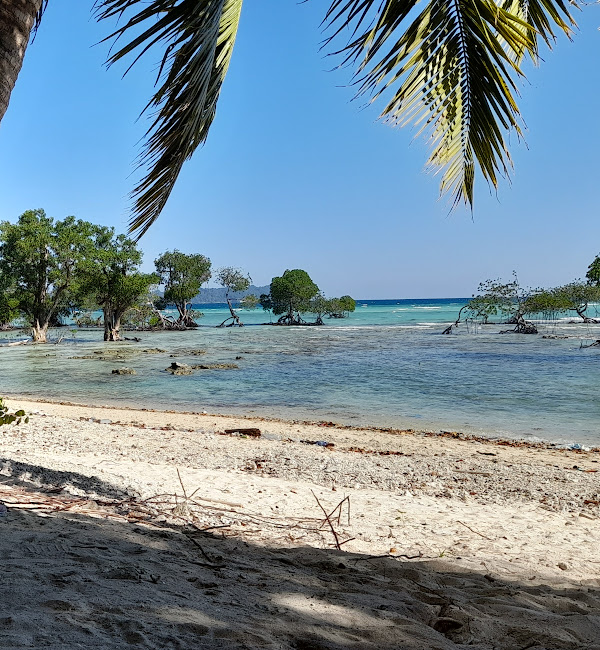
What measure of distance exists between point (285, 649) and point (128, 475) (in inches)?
157

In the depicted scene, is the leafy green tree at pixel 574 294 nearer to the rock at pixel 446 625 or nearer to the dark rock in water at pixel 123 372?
the dark rock in water at pixel 123 372

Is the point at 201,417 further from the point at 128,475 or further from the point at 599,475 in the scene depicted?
the point at 599,475

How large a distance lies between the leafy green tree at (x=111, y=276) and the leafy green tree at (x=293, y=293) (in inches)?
800

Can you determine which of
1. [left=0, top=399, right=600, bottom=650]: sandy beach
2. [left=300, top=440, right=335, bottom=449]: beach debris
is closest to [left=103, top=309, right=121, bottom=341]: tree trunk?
[left=300, top=440, right=335, bottom=449]: beach debris

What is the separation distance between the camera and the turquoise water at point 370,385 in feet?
41.7

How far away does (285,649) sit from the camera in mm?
1772

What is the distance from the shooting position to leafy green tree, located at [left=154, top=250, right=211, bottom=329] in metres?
48.4

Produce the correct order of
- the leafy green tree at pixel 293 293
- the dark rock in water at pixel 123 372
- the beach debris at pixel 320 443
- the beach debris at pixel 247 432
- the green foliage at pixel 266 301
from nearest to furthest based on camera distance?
the beach debris at pixel 320 443
the beach debris at pixel 247 432
the dark rock in water at pixel 123 372
the leafy green tree at pixel 293 293
the green foliage at pixel 266 301

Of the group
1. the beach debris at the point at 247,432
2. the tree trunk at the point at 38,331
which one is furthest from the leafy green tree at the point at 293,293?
the beach debris at the point at 247,432

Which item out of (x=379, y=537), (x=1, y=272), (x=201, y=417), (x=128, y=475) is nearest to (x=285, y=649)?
(x=379, y=537)

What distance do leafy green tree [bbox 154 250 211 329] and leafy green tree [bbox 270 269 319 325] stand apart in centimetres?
939

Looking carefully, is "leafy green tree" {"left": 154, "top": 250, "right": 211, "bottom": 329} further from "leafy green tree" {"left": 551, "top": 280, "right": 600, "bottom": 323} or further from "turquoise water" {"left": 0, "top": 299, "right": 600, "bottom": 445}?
"leafy green tree" {"left": 551, "top": 280, "right": 600, "bottom": 323}

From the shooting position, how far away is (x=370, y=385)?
17.9m

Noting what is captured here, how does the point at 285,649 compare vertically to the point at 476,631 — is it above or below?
above
